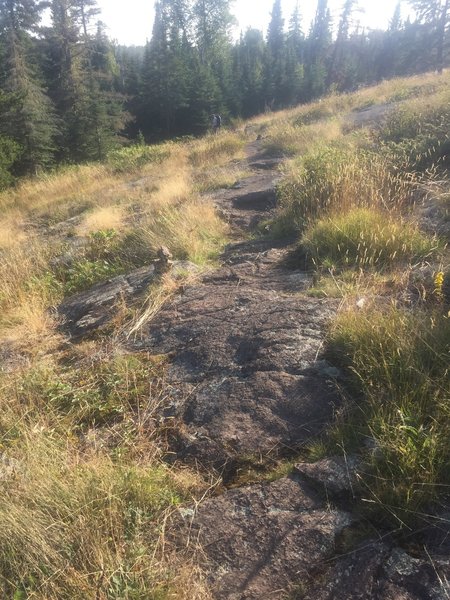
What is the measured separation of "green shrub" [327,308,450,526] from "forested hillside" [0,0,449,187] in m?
14.7

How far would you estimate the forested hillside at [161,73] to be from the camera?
17.9 meters

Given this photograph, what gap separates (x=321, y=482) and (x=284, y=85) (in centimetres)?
4084

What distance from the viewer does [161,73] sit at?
30.0 metres

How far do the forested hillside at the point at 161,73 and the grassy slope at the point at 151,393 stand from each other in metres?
11.6

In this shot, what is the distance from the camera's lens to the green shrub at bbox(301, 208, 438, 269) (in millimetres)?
3748

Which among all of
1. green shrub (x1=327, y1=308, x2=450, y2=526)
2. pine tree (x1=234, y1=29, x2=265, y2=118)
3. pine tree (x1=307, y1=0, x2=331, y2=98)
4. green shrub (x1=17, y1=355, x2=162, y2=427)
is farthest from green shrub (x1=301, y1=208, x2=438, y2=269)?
pine tree (x1=307, y1=0, x2=331, y2=98)

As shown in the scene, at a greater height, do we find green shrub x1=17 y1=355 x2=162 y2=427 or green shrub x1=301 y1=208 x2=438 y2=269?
green shrub x1=301 y1=208 x2=438 y2=269

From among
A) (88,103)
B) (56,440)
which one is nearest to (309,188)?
(56,440)

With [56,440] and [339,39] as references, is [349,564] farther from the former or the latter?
[339,39]

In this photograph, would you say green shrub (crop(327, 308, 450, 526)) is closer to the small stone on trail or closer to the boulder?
the boulder

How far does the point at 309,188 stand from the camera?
556cm

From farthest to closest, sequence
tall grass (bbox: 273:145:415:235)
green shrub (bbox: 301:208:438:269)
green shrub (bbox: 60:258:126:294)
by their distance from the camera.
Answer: green shrub (bbox: 60:258:126:294) → tall grass (bbox: 273:145:415:235) → green shrub (bbox: 301:208:438:269)

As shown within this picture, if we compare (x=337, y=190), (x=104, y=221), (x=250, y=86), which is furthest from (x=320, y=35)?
(x=337, y=190)

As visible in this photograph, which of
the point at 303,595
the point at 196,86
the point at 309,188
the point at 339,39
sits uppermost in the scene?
the point at 339,39
